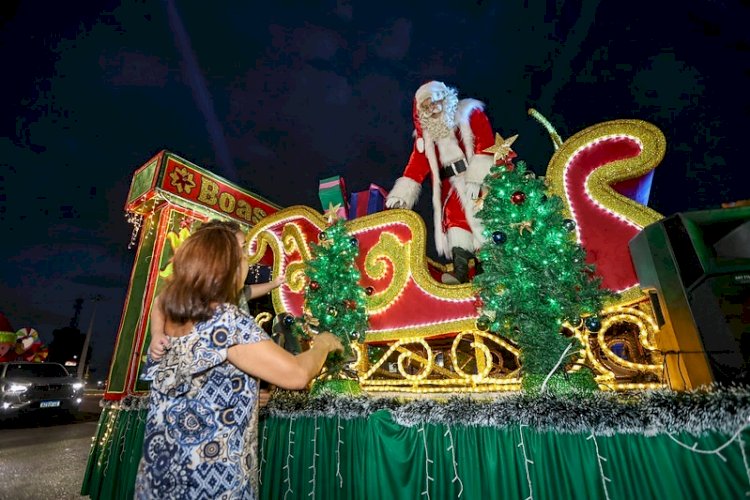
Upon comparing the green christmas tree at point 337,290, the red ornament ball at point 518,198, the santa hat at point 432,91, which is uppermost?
the santa hat at point 432,91

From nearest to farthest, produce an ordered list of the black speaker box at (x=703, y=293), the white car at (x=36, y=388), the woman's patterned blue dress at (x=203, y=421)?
the woman's patterned blue dress at (x=203, y=421), the black speaker box at (x=703, y=293), the white car at (x=36, y=388)

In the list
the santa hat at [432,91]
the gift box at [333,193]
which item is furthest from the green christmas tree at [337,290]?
the santa hat at [432,91]

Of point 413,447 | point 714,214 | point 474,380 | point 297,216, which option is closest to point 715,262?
point 714,214

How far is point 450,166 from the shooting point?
4.61 meters

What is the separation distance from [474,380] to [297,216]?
10.5 feet

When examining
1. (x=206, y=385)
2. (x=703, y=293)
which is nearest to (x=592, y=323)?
(x=703, y=293)

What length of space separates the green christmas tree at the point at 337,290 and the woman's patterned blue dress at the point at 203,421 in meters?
2.36

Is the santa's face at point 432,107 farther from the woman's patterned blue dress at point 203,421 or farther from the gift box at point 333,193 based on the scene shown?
the woman's patterned blue dress at point 203,421

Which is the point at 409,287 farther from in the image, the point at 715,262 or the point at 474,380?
the point at 715,262

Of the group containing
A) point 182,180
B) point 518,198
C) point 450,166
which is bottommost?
point 518,198

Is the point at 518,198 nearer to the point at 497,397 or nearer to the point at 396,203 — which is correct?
the point at 497,397

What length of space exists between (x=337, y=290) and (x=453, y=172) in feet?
7.38

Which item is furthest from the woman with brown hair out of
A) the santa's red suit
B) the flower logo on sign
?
the flower logo on sign

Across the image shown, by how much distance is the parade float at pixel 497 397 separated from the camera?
1.68 metres
